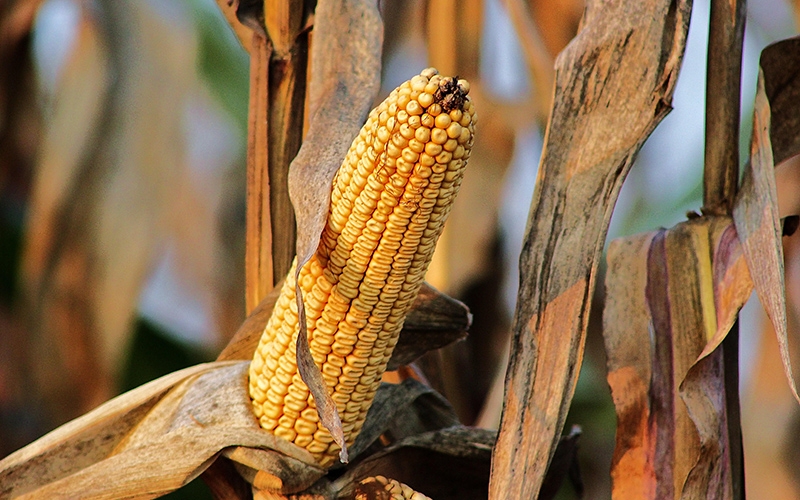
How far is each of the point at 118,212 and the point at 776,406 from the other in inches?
39.0

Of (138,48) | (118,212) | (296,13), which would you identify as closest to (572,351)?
(296,13)

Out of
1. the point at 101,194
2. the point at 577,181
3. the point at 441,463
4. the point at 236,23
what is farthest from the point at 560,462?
the point at 101,194

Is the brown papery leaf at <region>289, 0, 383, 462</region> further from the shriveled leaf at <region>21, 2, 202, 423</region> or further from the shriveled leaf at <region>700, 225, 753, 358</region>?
the shriveled leaf at <region>21, 2, 202, 423</region>

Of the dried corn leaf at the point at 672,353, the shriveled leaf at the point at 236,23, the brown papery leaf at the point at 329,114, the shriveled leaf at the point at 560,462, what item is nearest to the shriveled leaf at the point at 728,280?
the dried corn leaf at the point at 672,353

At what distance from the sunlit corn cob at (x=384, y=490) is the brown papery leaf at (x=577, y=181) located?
6 cm

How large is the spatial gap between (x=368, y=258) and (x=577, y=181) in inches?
Answer: 6.2

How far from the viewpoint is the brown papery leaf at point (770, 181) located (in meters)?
0.49

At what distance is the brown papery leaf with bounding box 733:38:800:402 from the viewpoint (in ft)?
1.59

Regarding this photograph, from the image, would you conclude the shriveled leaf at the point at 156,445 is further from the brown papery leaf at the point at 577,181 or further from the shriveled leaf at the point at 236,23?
the shriveled leaf at the point at 236,23

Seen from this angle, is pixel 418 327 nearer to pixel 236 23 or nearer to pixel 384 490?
pixel 384 490

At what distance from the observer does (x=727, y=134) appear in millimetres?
600

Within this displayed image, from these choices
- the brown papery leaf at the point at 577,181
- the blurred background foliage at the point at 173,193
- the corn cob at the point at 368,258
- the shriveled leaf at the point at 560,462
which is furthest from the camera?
the blurred background foliage at the point at 173,193

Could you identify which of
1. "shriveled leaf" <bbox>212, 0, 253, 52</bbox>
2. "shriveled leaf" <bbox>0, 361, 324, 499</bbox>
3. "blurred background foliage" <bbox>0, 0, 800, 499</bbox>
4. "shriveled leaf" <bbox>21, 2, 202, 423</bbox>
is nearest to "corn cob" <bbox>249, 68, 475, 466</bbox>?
"shriveled leaf" <bbox>0, 361, 324, 499</bbox>

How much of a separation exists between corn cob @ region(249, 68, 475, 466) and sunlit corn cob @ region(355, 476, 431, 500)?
3 centimetres
